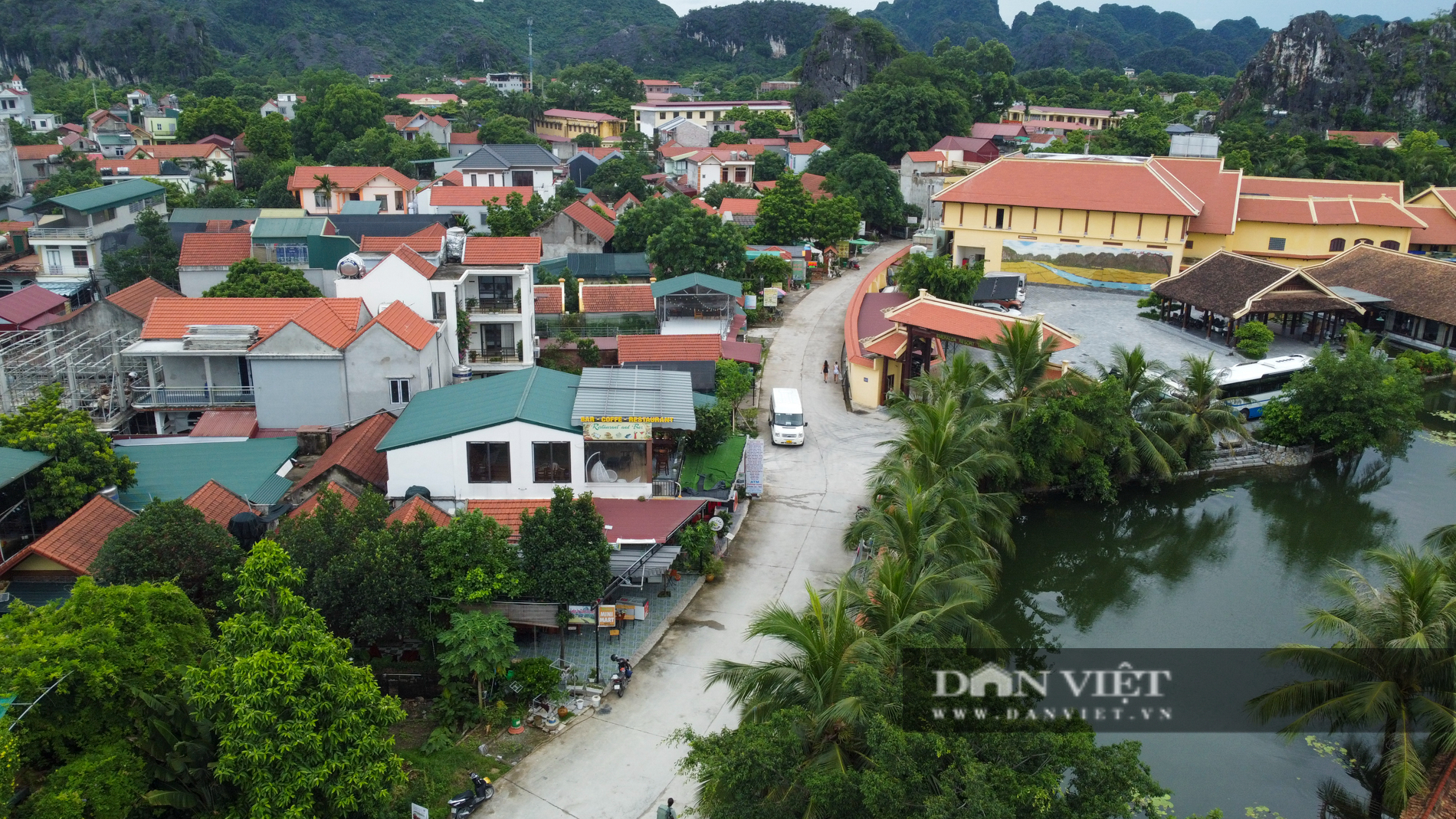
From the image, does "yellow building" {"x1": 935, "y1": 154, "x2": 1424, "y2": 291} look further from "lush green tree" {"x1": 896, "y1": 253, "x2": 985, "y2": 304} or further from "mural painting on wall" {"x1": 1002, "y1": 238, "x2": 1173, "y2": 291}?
"lush green tree" {"x1": 896, "y1": 253, "x2": 985, "y2": 304}

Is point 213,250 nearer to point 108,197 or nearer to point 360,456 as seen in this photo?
point 108,197

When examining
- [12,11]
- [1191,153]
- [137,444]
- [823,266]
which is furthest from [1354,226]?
[12,11]

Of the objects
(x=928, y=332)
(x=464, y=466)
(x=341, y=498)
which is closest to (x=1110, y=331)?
(x=928, y=332)

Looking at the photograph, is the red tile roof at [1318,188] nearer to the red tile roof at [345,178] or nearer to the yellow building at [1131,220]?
the yellow building at [1131,220]

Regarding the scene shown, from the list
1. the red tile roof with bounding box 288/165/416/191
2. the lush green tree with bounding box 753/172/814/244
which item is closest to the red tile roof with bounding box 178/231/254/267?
the red tile roof with bounding box 288/165/416/191

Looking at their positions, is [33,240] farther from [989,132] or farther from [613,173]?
[989,132]
